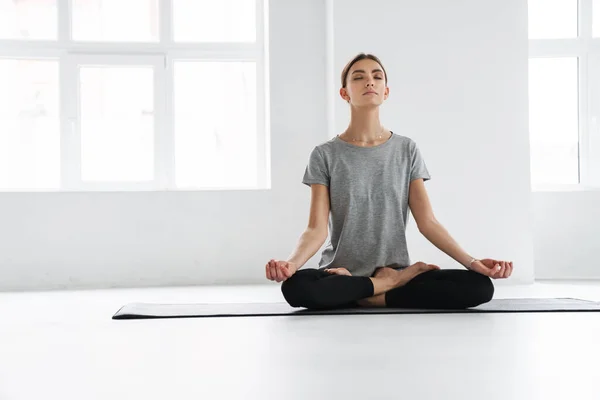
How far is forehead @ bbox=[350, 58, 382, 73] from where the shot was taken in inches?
118

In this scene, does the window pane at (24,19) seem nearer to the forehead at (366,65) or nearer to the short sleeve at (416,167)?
the forehead at (366,65)

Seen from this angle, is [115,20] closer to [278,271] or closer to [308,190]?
[308,190]

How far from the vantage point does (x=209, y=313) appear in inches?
115

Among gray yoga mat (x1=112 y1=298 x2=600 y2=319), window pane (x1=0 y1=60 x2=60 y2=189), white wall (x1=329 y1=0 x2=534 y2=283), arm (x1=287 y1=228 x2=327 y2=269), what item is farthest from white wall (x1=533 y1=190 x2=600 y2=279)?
window pane (x1=0 y1=60 x2=60 y2=189)

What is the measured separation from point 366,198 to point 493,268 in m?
0.57

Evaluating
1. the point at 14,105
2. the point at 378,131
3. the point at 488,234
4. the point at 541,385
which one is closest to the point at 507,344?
the point at 541,385

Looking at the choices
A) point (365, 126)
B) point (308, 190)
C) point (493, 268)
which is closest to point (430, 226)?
point (493, 268)

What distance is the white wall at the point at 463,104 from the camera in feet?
14.8

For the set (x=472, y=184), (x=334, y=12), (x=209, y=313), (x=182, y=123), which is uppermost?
(x=334, y=12)

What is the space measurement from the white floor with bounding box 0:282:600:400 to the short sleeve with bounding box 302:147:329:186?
582 mm

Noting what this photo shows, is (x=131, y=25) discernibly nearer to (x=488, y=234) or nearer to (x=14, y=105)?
(x=14, y=105)

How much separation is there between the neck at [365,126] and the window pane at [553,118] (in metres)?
2.56

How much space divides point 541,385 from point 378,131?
1684 mm

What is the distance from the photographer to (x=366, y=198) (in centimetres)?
298
